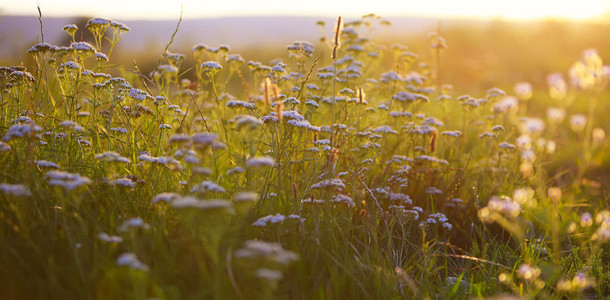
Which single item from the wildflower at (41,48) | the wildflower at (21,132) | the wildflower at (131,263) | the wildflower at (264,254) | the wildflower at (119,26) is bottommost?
the wildflower at (131,263)

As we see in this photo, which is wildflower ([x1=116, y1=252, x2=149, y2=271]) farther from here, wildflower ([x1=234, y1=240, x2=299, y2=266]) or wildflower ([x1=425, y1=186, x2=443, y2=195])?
wildflower ([x1=425, y1=186, x2=443, y2=195])

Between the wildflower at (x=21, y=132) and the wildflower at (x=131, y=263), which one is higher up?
the wildflower at (x=21, y=132)

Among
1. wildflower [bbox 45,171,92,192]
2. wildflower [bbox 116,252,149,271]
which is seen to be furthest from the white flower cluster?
wildflower [bbox 45,171,92,192]

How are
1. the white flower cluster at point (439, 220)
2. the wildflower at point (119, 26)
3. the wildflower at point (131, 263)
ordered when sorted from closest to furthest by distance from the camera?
the wildflower at point (131, 263), the white flower cluster at point (439, 220), the wildflower at point (119, 26)

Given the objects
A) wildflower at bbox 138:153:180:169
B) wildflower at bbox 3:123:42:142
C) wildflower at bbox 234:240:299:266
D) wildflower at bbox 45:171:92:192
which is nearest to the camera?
wildflower at bbox 234:240:299:266

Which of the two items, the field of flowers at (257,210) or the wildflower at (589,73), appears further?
the wildflower at (589,73)

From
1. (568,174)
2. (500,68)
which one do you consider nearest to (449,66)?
(500,68)

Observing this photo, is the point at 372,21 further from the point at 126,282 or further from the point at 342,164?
the point at 126,282

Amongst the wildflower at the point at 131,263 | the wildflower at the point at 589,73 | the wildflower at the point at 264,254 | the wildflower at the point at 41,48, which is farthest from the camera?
the wildflower at the point at 41,48

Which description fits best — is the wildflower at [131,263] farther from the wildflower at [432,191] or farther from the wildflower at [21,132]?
the wildflower at [432,191]

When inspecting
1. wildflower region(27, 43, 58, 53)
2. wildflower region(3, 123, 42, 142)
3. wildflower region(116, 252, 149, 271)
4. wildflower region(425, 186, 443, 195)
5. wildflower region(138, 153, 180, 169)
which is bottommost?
wildflower region(425, 186, 443, 195)

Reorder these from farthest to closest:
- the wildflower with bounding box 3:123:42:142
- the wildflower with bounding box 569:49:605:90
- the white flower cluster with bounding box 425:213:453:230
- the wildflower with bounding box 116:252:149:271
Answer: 1. the white flower cluster with bounding box 425:213:453:230
2. the wildflower with bounding box 569:49:605:90
3. the wildflower with bounding box 3:123:42:142
4. the wildflower with bounding box 116:252:149:271

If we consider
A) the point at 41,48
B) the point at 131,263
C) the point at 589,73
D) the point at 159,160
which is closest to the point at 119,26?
the point at 41,48

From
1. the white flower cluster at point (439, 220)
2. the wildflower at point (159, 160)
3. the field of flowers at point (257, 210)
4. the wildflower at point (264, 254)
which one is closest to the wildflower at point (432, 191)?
the field of flowers at point (257, 210)
